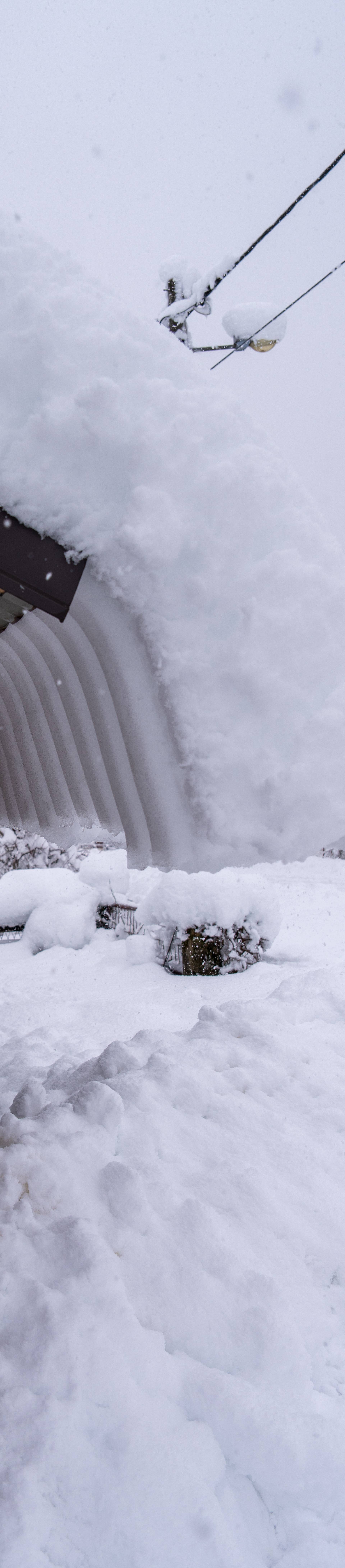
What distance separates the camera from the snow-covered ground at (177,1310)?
1.57 meters

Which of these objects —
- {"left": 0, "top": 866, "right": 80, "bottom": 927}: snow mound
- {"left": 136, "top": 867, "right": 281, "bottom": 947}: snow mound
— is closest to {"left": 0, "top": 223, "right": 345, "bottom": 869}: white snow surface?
{"left": 136, "top": 867, "right": 281, "bottom": 947}: snow mound

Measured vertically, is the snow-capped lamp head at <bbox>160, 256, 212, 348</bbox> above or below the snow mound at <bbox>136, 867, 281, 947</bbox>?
above

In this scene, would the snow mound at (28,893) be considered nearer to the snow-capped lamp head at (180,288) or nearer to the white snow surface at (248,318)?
the snow-capped lamp head at (180,288)

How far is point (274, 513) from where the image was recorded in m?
2.38

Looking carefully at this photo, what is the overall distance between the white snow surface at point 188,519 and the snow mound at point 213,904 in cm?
550

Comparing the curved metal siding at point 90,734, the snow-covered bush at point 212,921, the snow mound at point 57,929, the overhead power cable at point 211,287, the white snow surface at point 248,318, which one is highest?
the overhead power cable at point 211,287

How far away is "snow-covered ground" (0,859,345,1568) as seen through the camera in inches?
61.7

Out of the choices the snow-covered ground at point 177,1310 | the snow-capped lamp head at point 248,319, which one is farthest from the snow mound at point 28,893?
the snow-capped lamp head at point 248,319

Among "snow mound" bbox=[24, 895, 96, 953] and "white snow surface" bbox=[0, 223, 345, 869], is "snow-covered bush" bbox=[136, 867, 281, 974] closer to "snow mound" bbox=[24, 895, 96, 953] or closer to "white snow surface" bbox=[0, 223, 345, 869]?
"snow mound" bbox=[24, 895, 96, 953]

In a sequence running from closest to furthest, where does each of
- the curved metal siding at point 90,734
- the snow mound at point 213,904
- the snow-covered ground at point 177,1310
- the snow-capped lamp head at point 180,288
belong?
the snow-covered ground at point 177,1310, the curved metal siding at point 90,734, the snow-capped lamp head at point 180,288, the snow mound at point 213,904

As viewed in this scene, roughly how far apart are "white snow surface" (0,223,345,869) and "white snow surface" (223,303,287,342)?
1.72 meters

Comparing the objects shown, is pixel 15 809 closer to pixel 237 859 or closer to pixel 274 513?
pixel 237 859

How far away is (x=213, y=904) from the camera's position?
789 cm

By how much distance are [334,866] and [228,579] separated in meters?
17.9
